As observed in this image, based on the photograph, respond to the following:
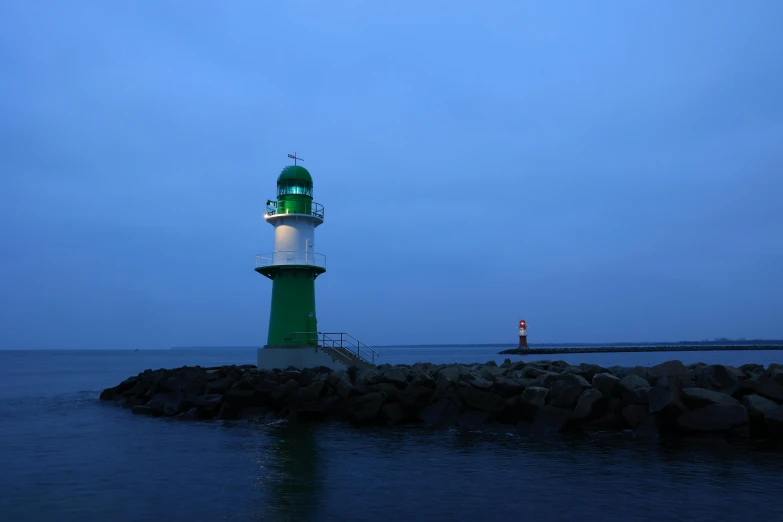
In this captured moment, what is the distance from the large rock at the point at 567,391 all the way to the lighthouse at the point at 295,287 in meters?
8.91

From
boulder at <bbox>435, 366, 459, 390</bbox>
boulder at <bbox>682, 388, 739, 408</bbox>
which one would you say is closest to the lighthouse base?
boulder at <bbox>435, 366, 459, 390</bbox>

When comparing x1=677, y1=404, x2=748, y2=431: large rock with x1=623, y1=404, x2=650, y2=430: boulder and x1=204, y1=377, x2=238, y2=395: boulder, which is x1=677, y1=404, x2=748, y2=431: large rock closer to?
x1=623, y1=404, x2=650, y2=430: boulder

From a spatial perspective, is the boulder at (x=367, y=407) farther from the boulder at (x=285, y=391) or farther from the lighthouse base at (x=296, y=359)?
the lighthouse base at (x=296, y=359)

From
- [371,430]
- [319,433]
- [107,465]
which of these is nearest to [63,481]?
[107,465]

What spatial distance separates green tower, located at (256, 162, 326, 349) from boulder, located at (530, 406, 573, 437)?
1048 cm

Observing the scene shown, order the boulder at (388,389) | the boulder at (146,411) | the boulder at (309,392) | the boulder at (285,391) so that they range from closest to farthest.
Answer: the boulder at (388,389) < the boulder at (309,392) < the boulder at (285,391) < the boulder at (146,411)

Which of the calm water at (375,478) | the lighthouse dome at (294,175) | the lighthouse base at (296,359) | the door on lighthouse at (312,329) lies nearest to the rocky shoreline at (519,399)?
the calm water at (375,478)

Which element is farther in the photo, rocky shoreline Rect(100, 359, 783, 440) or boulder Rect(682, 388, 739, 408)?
rocky shoreline Rect(100, 359, 783, 440)

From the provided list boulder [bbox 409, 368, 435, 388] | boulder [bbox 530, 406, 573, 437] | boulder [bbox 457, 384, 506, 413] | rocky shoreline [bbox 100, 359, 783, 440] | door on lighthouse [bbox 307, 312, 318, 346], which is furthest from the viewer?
door on lighthouse [bbox 307, 312, 318, 346]

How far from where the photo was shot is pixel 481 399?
14.0m

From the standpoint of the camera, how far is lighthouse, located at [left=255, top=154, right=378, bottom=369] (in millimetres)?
20906

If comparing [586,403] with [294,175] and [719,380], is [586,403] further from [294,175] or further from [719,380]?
[294,175]

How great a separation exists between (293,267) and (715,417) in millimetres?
14549

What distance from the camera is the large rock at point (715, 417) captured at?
11.5 meters
